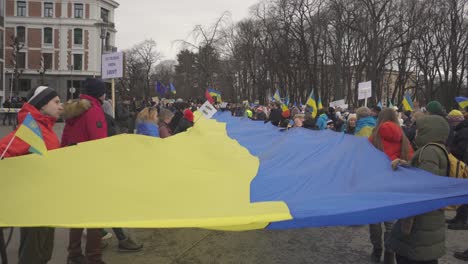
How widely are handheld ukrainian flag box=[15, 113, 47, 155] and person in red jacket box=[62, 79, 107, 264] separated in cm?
163

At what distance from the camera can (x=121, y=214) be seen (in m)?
2.86

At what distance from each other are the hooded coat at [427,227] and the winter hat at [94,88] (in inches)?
145

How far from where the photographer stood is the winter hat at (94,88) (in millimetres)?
5217

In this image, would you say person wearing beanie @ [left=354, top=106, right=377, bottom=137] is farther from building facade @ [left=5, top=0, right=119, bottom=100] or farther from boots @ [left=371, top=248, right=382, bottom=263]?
building facade @ [left=5, top=0, right=119, bottom=100]

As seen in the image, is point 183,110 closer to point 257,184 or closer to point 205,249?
point 205,249

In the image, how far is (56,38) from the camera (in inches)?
2709

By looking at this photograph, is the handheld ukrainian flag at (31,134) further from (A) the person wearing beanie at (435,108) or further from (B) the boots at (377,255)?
(A) the person wearing beanie at (435,108)

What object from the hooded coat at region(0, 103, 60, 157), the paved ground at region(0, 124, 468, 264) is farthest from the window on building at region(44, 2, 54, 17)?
the hooded coat at region(0, 103, 60, 157)

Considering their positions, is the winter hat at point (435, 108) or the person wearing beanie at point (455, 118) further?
the person wearing beanie at point (455, 118)

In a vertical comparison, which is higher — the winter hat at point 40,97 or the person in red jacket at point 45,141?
the winter hat at point 40,97

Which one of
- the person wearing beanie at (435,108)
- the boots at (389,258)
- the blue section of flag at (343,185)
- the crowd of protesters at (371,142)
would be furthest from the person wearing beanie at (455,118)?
the boots at (389,258)

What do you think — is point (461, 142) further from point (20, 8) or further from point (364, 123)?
point (20, 8)

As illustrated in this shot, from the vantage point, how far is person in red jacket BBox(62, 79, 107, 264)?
15.6ft

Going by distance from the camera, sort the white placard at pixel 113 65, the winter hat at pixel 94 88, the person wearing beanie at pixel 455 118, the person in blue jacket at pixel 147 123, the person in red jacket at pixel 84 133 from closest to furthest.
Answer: the person in red jacket at pixel 84 133, the winter hat at pixel 94 88, the person in blue jacket at pixel 147 123, the person wearing beanie at pixel 455 118, the white placard at pixel 113 65
